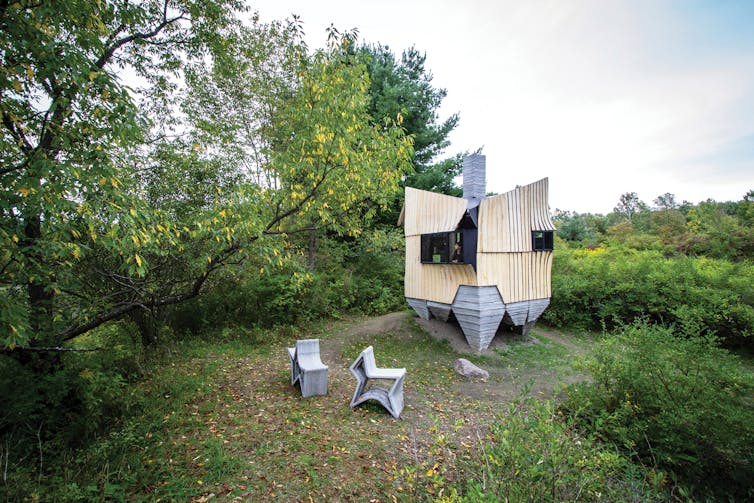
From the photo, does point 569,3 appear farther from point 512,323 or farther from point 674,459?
point 674,459

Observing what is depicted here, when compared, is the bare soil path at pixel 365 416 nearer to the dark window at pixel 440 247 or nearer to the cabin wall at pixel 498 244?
the cabin wall at pixel 498 244

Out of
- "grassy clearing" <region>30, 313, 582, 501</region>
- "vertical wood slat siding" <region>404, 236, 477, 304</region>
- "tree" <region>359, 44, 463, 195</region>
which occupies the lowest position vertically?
"grassy clearing" <region>30, 313, 582, 501</region>

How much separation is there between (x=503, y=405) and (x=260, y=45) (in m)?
11.8

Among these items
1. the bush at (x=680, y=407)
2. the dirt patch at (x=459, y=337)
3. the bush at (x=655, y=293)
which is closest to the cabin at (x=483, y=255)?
the dirt patch at (x=459, y=337)

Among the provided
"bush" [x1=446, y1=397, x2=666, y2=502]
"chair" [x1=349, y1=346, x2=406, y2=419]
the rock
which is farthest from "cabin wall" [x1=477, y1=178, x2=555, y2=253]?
"bush" [x1=446, y1=397, x2=666, y2=502]

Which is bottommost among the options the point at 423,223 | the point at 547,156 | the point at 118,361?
the point at 118,361

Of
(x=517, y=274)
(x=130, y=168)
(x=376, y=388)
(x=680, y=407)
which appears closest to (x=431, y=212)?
(x=517, y=274)

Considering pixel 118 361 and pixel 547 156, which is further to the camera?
pixel 547 156

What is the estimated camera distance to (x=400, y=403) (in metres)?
4.64

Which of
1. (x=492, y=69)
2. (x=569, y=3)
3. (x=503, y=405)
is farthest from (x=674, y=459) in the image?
(x=492, y=69)

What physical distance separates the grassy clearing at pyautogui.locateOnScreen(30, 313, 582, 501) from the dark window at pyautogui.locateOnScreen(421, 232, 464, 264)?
9.36 feet

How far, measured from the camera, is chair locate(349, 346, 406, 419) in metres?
4.39

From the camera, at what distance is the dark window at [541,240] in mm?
8406

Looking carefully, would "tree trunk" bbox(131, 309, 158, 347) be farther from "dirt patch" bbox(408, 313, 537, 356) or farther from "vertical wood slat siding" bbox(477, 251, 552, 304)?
"vertical wood slat siding" bbox(477, 251, 552, 304)
